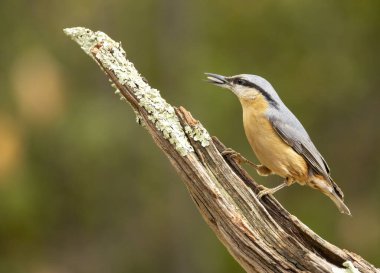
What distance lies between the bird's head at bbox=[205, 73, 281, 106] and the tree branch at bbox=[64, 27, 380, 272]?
2.74 ft

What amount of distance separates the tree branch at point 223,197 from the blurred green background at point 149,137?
7458 millimetres

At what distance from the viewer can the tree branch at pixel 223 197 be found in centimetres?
516

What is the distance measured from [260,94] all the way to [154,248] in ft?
24.7

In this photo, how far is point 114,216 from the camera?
45.0 feet

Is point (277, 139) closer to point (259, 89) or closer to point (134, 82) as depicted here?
point (259, 89)

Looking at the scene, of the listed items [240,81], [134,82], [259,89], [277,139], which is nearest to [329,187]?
[277,139]

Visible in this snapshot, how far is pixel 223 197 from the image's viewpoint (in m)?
5.20

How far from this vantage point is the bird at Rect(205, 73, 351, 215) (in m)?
6.11

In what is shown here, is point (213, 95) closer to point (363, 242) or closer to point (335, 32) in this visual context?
point (335, 32)

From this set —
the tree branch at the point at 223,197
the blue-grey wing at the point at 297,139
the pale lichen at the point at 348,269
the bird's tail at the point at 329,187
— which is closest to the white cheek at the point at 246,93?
the blue-grey wing at the point at 297,139

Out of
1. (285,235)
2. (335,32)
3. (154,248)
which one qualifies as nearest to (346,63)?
(335,32)

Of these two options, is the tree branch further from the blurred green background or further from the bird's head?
the blurred green background

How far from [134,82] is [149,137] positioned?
8.27m

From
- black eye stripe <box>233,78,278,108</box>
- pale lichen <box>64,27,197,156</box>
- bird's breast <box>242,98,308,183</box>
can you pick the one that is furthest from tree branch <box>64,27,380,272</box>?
black eye stripe <box>233,78,278,108</box>
